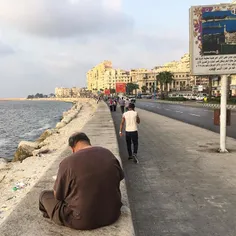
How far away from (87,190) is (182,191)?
10.5 feet

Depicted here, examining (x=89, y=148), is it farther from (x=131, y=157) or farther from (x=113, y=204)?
(x=131, y=157)

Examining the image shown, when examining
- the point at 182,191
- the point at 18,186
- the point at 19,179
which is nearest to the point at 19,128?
the point at 19,179

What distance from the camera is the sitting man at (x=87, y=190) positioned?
300 centimetres

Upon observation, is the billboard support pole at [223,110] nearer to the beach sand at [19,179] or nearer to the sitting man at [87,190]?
the beach sand at [19,179]

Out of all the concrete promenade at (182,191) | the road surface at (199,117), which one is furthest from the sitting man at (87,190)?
the road surface at (199,117)

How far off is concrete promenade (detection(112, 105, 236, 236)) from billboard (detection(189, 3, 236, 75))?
98.5 inches

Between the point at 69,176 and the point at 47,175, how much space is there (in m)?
2.74

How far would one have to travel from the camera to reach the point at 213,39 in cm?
919

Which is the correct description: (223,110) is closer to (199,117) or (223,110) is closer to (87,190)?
(87,190)

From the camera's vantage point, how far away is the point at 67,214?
3.11m

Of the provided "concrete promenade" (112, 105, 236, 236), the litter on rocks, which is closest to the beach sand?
the litter on rocks

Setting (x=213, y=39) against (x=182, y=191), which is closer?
(x=182, y=191)

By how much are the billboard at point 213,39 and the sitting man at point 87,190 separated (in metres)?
6.89

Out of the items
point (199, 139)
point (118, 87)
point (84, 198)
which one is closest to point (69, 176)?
point (84, 198)
